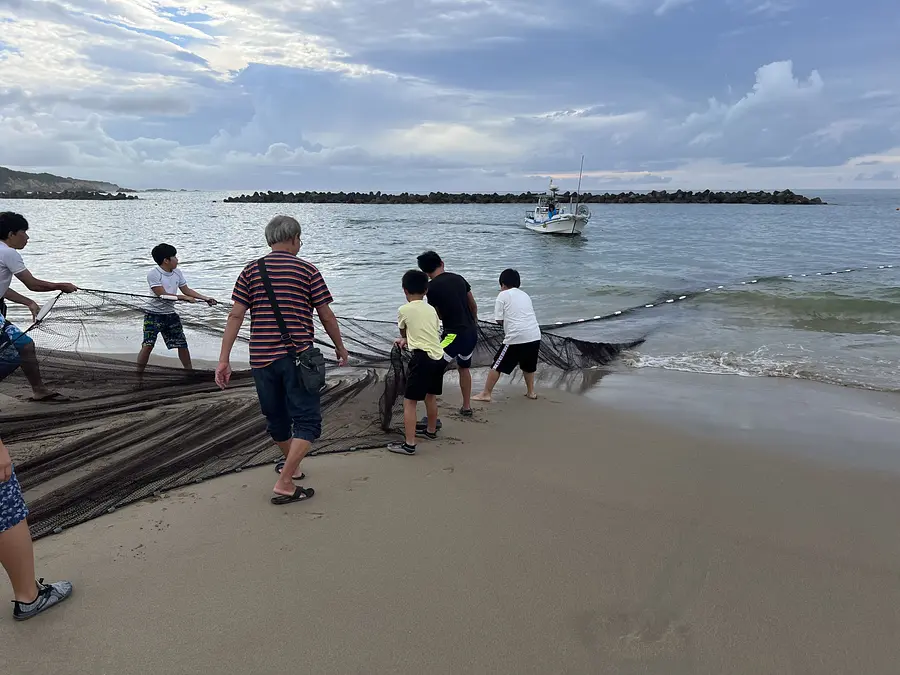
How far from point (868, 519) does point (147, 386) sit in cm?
611

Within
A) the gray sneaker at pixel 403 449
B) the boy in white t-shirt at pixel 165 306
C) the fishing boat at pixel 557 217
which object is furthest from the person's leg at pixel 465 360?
the fishing boat at pixel 557 217

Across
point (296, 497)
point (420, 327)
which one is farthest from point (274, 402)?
point (420, 327)

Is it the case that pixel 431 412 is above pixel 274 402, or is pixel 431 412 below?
below

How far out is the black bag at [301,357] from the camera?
10.9ft

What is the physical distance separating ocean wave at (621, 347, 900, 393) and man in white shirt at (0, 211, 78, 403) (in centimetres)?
700

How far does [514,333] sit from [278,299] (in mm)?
3286

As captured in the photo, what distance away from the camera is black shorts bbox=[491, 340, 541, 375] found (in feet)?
20.3

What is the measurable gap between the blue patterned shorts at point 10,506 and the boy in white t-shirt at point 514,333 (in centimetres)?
436

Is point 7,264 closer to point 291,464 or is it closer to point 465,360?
point 291,464

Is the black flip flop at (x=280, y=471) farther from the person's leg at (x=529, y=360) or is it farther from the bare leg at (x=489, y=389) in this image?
the person's leg at (x=529, y=360)

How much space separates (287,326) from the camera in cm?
337

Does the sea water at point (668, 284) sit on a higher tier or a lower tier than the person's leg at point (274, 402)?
lower

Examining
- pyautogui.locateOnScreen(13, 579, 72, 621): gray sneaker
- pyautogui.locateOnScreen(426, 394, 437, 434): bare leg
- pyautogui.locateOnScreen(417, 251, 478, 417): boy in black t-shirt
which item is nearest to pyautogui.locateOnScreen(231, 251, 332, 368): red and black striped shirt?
pyautogui.locateOnScreen(13, 579, 72, 621): gray sneaker

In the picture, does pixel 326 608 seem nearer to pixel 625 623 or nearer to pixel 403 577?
pixel 403 577
